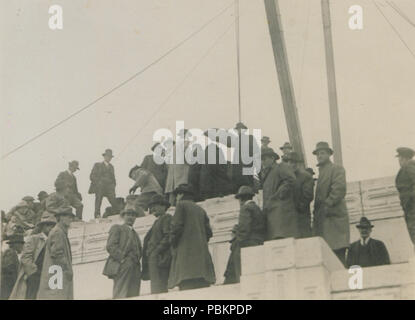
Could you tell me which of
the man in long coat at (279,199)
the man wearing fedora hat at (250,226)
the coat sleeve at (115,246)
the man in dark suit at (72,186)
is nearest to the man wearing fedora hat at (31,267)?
the coat sleeve at (115,246)

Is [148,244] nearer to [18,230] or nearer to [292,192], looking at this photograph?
[292,192]

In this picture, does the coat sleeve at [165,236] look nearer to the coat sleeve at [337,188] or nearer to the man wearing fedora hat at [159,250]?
the man wearing fedora hat at [159,250]

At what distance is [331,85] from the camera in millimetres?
15492

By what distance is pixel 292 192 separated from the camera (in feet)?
35.9

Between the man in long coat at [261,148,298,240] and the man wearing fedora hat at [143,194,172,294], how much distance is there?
4.40 ft

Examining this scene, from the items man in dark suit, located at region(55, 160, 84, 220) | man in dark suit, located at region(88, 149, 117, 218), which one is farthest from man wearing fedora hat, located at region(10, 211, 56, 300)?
man in dark suit, located at region(88, 149, 117, 218)

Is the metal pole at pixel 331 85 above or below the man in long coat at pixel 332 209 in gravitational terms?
above

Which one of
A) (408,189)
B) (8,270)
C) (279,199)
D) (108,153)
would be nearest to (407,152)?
(408,189)

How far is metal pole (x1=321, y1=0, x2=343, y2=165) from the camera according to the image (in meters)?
15.1

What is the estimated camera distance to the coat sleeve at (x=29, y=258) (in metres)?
11.7

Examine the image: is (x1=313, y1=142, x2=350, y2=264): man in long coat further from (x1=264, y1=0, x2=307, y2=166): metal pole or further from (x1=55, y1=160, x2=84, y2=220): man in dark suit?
(x1=55, y1=160, x2=84, y2=220): man in dark suit

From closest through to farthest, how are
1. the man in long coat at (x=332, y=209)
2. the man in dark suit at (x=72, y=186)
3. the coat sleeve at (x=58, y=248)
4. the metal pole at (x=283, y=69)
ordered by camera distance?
1. the man in long coat at (x=332, y=209)
2. the coat sleeve at (x=58, y=248)
3. the metal pole at (x=283, y=69)
4. the man in dark suit at (x=72, y=186)

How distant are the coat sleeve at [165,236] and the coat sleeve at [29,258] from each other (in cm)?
194
